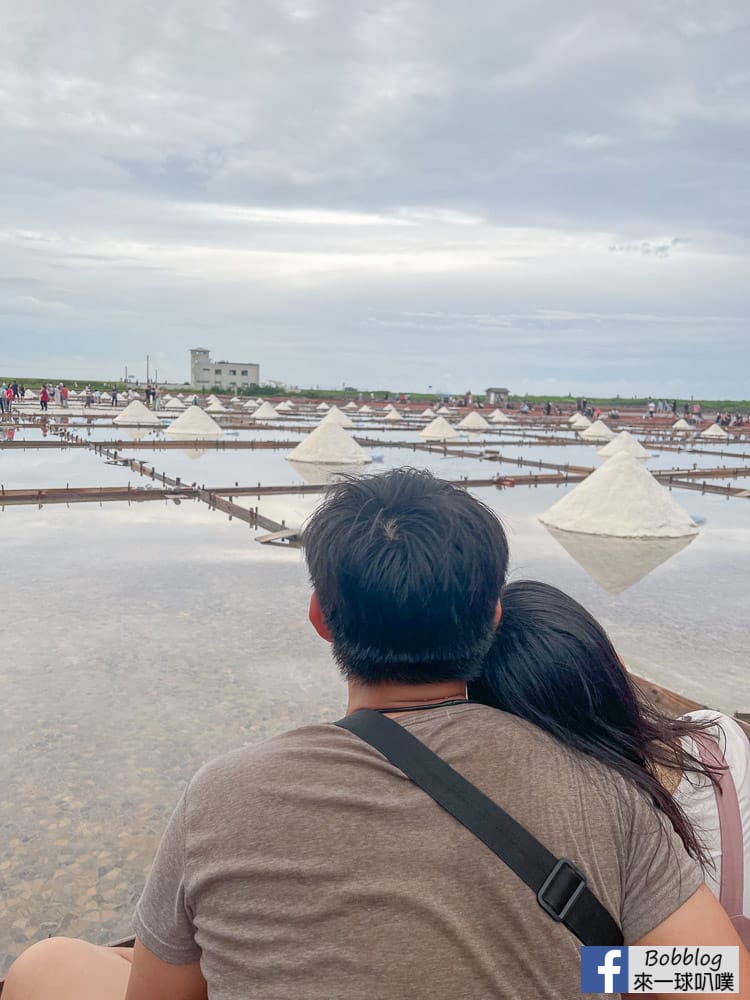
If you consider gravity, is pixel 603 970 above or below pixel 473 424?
below

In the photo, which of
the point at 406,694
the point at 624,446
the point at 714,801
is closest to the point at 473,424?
the point at 624,446

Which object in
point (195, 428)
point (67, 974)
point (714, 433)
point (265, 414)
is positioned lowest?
point (67, 974)

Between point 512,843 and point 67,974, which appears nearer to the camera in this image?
point 512,843

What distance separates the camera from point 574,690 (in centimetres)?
116

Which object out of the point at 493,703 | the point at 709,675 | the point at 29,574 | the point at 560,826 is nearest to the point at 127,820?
the point at 493,703

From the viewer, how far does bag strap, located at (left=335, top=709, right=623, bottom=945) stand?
885 millimetres

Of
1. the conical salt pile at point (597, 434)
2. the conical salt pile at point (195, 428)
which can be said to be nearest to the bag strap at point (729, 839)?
the conical salt pile at point (195, 428)

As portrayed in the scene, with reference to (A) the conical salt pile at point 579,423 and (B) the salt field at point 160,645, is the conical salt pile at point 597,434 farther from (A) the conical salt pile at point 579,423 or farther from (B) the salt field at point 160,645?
(B) the salt field at point 160,645

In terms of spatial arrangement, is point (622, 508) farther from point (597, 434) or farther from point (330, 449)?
point (597, 434)

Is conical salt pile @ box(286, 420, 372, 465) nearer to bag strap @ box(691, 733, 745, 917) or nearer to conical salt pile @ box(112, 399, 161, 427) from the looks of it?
conical salt pile @ box(112, 399, 161, 427)

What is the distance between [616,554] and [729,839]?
22.1 feet

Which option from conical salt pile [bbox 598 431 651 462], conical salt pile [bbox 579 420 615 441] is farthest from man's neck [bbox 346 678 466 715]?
conical salt pile [bbox 579 420 615 441]

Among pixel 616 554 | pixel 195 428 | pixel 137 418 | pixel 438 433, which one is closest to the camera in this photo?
pixel 616 554

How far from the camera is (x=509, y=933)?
2.90 feet
